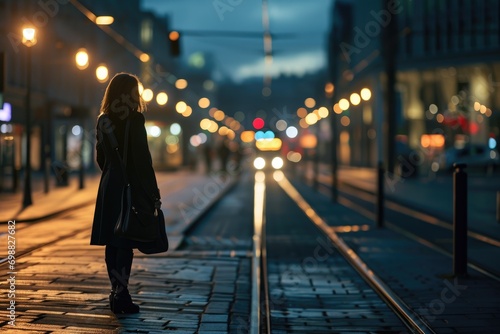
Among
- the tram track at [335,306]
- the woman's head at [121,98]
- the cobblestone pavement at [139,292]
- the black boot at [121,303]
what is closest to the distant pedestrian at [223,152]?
the tram track at [335,306]

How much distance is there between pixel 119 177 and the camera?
20.8ft

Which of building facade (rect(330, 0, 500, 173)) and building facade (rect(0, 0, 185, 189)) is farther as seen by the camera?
building facade (rect(330, 0, 500, 173))

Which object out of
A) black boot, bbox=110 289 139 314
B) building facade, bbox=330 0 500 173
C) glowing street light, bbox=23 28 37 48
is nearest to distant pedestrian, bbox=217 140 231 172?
building facade, bbox=330 0 500 173

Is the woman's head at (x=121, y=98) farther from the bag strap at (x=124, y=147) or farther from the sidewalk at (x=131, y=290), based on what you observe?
the sidewalk at (x=131, y=290)

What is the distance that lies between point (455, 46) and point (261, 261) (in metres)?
53.6

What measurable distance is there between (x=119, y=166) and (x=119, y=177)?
0.29ft

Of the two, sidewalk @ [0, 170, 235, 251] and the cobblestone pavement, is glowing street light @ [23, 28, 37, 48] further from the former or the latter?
the cobblestone pavement

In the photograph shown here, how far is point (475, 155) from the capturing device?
52.4m

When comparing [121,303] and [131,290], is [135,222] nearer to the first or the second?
[121,303]

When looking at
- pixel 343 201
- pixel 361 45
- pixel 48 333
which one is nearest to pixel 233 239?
pixel 48 333

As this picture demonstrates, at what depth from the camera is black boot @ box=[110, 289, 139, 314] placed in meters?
6.54

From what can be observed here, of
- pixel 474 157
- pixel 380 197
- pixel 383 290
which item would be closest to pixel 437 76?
pixel 474 157

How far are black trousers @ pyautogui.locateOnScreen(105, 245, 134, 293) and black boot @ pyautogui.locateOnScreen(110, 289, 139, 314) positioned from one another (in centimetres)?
3

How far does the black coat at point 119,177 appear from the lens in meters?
6.23
